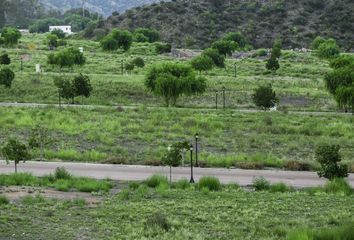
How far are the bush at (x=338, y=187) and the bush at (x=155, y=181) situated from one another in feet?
18.4

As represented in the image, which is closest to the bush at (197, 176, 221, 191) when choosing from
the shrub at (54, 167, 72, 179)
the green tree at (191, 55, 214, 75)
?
the shrub at (54, 167, 72, 179)

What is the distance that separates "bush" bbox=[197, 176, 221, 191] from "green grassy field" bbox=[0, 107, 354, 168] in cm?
463

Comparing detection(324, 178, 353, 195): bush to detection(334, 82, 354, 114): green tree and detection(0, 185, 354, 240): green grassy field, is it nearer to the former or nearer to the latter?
detection(0, 185, 354, 240): green grassy field

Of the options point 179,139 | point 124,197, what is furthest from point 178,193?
point 179,139

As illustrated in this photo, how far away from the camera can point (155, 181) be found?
78.1 feet

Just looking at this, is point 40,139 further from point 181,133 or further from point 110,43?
point 110,43

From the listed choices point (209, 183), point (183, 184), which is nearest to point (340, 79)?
point (209, 183)

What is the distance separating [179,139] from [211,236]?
1870 centimetres

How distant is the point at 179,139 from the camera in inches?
1391

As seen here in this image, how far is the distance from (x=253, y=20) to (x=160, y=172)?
93.1 m

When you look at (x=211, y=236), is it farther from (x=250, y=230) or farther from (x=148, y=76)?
(x=148, y=76)

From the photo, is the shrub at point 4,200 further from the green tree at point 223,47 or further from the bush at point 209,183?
the green tree at point 223,47

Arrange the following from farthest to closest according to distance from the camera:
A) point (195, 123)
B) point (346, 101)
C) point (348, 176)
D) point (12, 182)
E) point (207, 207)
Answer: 1. point (346, 101)
2. point (195, 123)
3. point (348, 176)
4. point (12, 182)
5. point (207, 207)

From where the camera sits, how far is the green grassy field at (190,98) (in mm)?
53781
